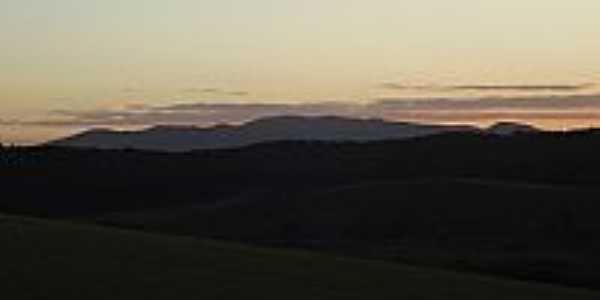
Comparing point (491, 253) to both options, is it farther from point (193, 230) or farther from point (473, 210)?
point (193, 230)

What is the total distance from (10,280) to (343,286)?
516 centimetres

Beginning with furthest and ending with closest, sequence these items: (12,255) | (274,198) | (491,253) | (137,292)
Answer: (274,198) → (491,253) → (12,255) → (137,292)

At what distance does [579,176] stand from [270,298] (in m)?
50.7

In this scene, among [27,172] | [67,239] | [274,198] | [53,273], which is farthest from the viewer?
[27,172]

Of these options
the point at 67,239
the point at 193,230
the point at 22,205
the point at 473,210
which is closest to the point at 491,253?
the point at 473,210

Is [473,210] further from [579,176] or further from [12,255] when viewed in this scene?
[12,255]

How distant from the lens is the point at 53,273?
19188mm

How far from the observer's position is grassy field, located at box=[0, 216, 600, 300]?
717 inches

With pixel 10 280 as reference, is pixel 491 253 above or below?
below

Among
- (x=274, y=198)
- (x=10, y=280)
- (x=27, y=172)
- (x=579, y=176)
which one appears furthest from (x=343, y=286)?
(x=27, y=172)

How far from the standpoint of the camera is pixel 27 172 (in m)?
80.3

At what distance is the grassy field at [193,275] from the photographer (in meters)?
18.2

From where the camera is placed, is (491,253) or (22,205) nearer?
(491,253)

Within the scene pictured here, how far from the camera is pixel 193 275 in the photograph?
2042 cm
